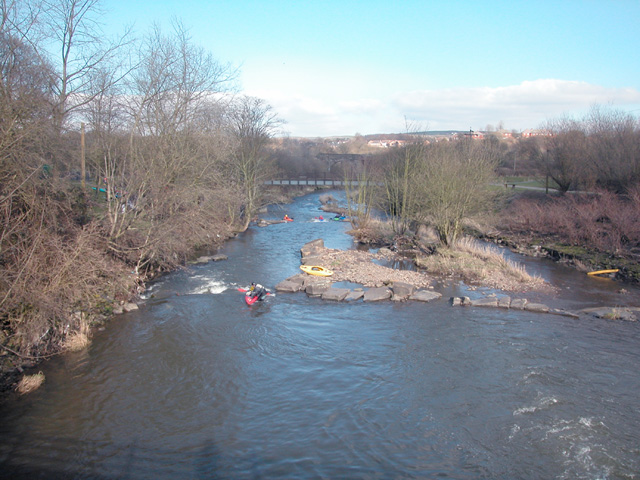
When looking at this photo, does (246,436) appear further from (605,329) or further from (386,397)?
(605,329)

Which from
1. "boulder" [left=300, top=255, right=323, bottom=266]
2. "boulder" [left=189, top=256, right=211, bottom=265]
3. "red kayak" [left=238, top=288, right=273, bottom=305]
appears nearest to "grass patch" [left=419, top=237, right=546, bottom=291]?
"boulder" [left=300, top=255, right=323, bottom=266]

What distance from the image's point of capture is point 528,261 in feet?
66.6

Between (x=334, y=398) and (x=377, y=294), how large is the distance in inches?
251

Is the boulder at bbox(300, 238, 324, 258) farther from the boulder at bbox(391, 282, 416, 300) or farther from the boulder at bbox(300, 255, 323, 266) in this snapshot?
the boulder at bbox(391, 282, 416, 300)

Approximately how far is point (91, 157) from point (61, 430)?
1152 centimetres

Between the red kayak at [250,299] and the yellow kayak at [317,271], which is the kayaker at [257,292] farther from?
the yellow kayak at [317,271]

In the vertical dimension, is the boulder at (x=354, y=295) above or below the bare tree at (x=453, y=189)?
below

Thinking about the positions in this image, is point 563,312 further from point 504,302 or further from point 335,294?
point 335,294

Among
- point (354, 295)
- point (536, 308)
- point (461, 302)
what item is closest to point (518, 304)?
point (536, 308)

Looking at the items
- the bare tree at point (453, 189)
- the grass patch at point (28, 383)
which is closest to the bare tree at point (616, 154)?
the bare tree at point (453, 189)

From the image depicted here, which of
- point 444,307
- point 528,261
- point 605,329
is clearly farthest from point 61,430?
point 528,261

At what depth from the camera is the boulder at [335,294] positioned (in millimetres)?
14255

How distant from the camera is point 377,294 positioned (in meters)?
14.4

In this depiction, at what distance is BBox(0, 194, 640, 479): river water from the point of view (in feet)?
21.5
